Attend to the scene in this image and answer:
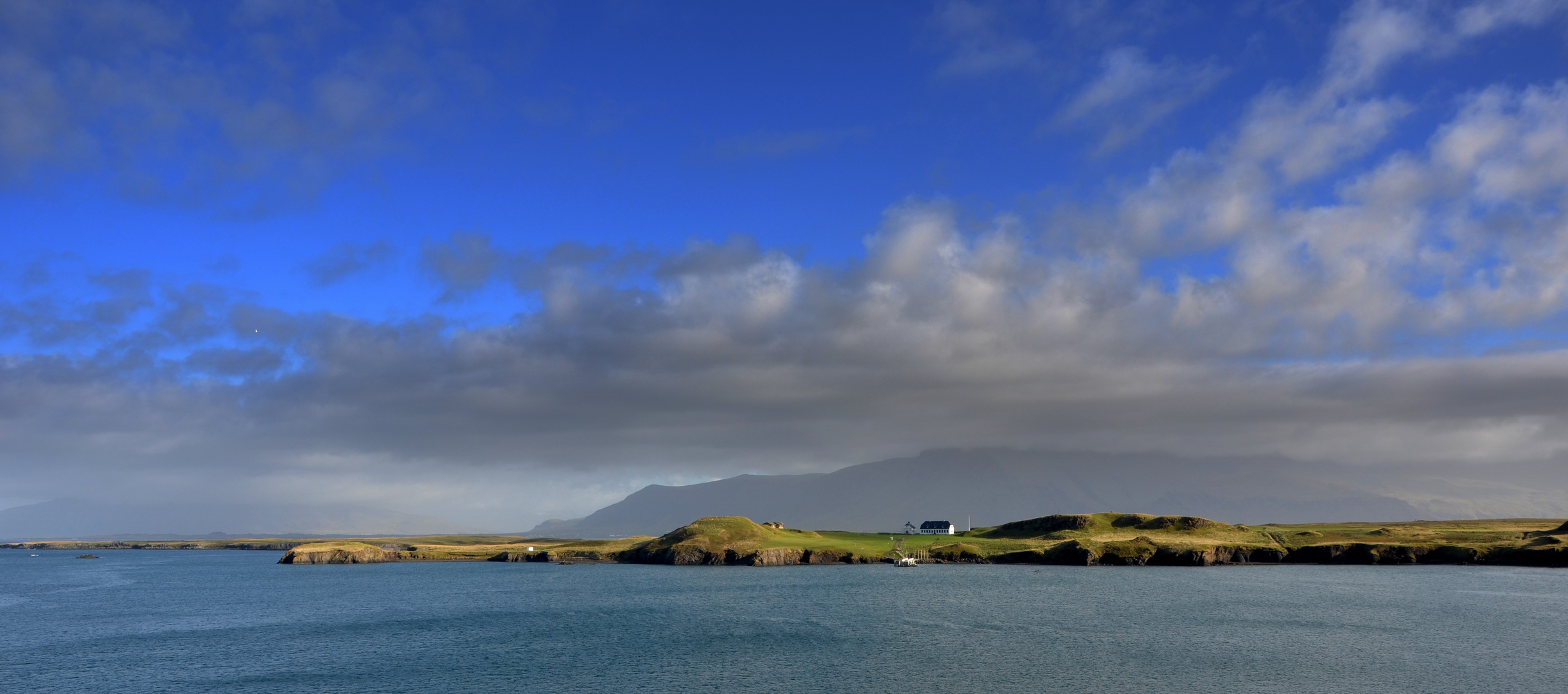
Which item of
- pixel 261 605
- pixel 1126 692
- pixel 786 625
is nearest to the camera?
pixel 1126 692

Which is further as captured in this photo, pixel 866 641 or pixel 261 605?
pixel 261 605

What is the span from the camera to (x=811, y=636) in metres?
92.0

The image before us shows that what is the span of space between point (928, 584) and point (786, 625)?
A: 54.5 metres

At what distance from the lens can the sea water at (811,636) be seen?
70.4m

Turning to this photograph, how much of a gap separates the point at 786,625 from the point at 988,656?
2751 cm

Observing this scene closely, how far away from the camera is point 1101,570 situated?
18025 centimetres

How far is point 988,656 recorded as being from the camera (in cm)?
7925

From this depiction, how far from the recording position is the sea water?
7044cm

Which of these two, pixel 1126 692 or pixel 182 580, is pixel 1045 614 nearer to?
pixel 1126 692

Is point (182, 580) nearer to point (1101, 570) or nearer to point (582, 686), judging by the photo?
point (582, 686)

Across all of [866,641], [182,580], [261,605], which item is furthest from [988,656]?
[182,580]

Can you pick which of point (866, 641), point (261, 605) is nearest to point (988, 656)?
point (866, 641)

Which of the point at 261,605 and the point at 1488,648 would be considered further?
the point at 261,605

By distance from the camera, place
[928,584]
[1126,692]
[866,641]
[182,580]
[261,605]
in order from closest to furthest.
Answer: [1126,692]
[866,641]
[261,605]
[928,584]
[182,580]
